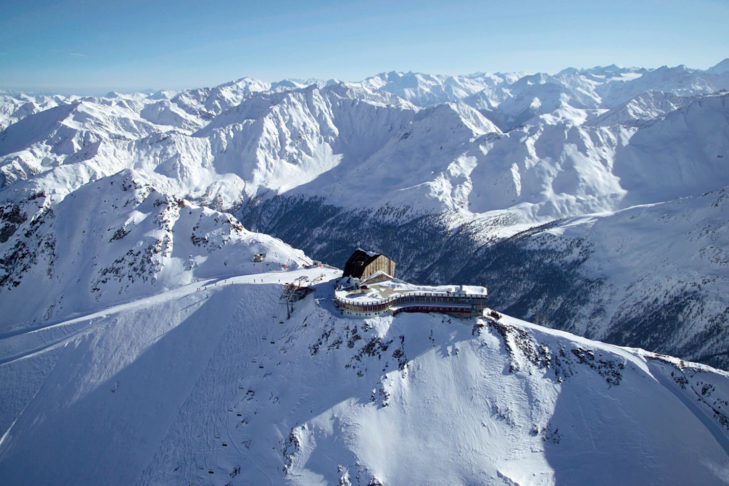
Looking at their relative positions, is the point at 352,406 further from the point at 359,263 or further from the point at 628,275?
the point at 628,275

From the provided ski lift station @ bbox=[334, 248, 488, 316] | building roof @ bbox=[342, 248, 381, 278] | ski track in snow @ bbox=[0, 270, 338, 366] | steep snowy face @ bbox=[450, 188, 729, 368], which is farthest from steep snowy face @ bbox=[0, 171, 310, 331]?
steep snowy face @ bbox=[450, 188, 729, 368]

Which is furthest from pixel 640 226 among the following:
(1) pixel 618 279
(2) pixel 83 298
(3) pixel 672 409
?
(2) pixel 83 298

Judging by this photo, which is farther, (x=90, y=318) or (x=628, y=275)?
(x=628, y=275)

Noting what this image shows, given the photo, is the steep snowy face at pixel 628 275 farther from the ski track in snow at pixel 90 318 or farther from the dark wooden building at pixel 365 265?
the ski track in snow at pixel 90 318

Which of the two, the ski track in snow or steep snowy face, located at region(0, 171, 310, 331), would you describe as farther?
steep snowy face, located at region(0, 171, 310, 331)

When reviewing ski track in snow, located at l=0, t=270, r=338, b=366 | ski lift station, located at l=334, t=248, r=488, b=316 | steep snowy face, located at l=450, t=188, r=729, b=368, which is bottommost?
steep snowy face, located at l=450, t=188, r=729, b=368

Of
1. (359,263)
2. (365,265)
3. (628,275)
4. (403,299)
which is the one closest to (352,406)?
(403,299)

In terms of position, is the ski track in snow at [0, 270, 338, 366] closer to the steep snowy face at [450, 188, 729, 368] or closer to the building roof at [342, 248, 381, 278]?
the building roof at [342, 248, 381, 278]
